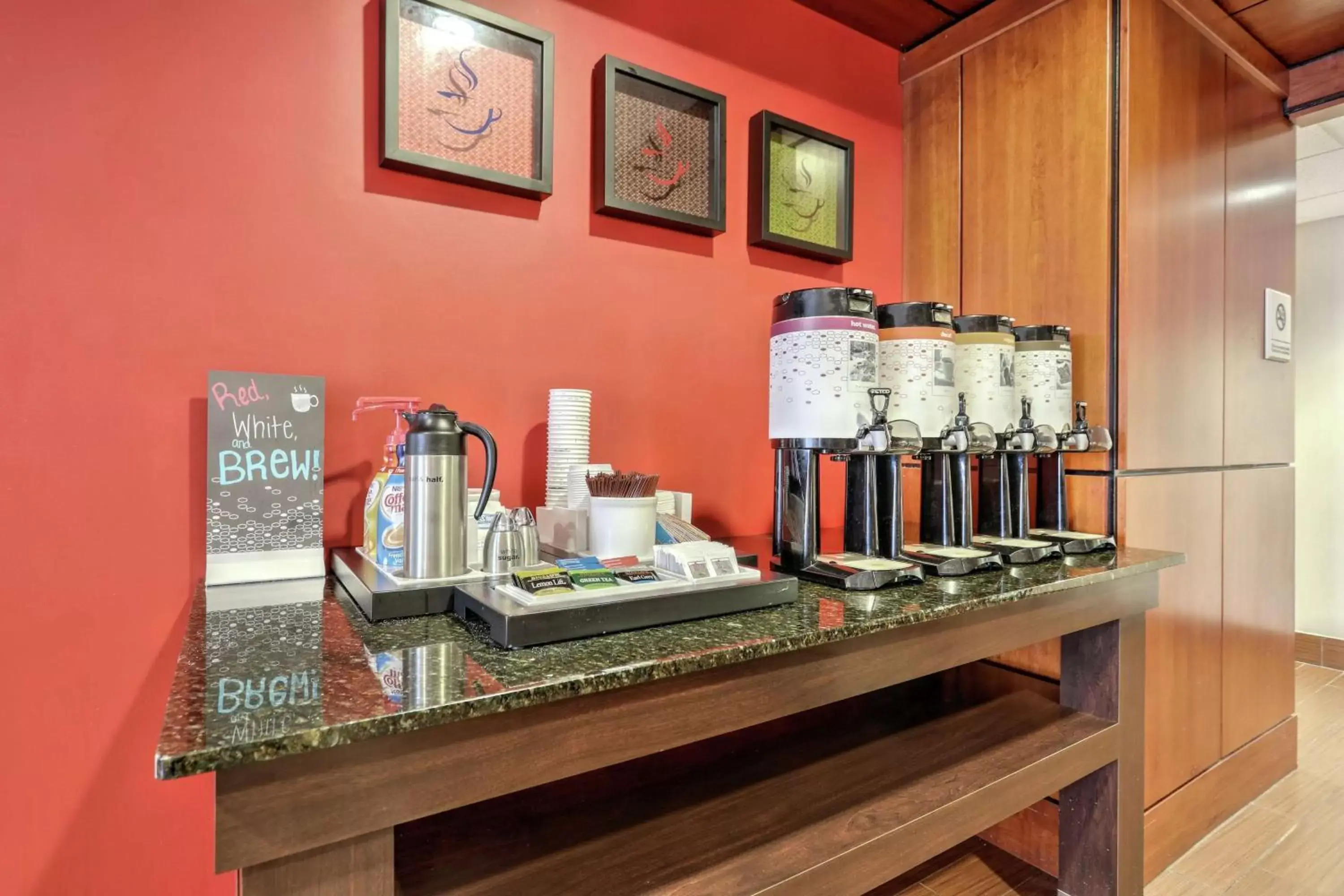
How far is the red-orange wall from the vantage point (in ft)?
3.67

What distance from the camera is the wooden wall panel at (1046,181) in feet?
Answer: 6.05

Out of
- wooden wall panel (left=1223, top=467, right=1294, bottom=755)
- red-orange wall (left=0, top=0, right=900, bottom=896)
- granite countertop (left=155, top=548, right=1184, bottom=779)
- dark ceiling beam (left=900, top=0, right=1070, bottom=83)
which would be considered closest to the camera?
granite countertop (left=155, top=548, right=1184, bottom=779)

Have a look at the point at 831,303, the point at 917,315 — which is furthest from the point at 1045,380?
the point at 831,303

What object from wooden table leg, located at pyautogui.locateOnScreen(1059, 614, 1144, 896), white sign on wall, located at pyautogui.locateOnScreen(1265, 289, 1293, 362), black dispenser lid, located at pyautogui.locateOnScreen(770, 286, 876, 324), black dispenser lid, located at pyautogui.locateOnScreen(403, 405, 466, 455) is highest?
white sign on wall, located at pyautogui.locateOnScreen(1265, 289, 1293, 362)

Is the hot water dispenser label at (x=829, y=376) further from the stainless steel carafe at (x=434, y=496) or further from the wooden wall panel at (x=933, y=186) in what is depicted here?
the wooden wall panel at (x=933, y=186)

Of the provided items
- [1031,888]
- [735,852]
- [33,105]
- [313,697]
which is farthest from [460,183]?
[1031,888]

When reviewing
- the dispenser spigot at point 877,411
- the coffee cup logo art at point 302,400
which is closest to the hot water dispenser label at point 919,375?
the dispenser spigot at point 877,411

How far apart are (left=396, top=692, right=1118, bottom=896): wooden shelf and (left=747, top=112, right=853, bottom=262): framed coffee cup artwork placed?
1.26m

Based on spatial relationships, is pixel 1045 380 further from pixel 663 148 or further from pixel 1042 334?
pixel 663 148

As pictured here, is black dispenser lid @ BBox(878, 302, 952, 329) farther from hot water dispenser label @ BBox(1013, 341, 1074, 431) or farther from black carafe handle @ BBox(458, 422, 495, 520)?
black carafe handle @ BBox(458, 422, 495, 520)

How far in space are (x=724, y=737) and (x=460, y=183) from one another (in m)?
1.39

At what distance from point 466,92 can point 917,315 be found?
105cm

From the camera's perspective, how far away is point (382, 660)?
81 centimetres

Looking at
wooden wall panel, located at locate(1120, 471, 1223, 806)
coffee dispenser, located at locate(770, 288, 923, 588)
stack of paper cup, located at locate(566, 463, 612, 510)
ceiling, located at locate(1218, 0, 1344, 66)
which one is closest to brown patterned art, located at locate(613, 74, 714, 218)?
coffee dispenser, located at locate(770, 288, 923, 588)
